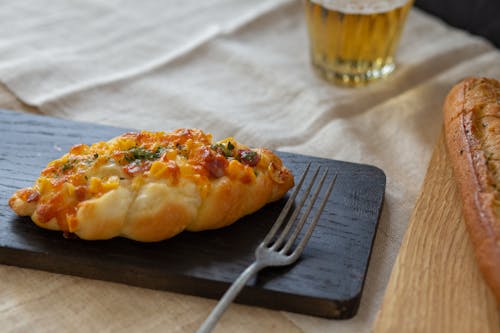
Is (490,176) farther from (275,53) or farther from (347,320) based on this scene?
(275,53)

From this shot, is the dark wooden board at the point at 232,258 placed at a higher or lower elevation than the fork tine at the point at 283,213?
lower

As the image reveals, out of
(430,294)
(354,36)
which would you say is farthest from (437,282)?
(354,36)

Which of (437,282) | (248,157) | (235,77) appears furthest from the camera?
(235,77)

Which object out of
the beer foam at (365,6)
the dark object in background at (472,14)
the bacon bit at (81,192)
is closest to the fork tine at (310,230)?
the bacon bit at (81,192)

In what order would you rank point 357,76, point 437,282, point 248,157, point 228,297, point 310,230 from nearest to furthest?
point 228,297, point 437,282, point 310,230, point 248,157, point 357,76

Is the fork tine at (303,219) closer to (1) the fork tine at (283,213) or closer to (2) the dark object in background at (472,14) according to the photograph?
(1) the fork tine at (283,213)

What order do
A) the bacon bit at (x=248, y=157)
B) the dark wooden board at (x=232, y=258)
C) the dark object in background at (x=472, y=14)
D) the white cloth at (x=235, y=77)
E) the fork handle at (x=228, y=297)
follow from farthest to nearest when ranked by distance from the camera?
the dark object in background at (x=472, y=14), the white cloth at (x=235, y=77), the bacon bit at (x=248, y=157), the dark wooden board at (x=232, y=258), the fork handle at (x=228, y=297)

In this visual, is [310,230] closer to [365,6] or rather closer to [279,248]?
[279,248]

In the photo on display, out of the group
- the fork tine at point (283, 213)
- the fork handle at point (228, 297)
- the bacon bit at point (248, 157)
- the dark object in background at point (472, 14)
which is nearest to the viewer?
the fork handle at point (228, 297)
